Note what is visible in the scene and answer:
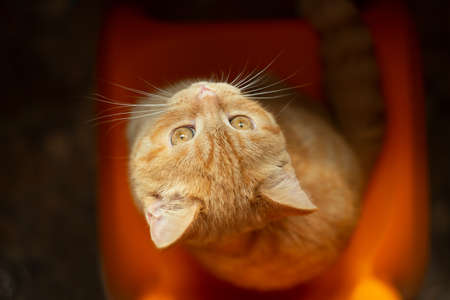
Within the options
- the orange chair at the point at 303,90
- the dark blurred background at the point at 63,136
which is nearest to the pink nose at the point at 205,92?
the orange chair at the point at 303,90

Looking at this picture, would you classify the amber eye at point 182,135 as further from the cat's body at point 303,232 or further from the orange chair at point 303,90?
the orange chair at point 303,90

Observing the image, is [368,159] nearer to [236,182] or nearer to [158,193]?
[236,182]

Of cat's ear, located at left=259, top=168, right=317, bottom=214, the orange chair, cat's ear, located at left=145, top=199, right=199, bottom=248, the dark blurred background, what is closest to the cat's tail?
the orange chair

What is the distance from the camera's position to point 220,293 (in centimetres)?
149

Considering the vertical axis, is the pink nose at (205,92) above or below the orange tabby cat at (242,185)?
above

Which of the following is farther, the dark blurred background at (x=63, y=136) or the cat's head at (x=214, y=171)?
the dark blurred background at (x=63, y=136)

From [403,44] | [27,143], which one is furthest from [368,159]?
[27,143]

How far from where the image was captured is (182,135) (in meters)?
1.13

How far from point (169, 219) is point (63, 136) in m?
1.32

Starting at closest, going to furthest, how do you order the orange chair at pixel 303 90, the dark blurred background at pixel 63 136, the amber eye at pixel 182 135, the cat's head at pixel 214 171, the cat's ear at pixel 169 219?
the cat's ear at pixel 169 219 < the cat's head at pixel 214 171 < the amber eye at pixel 182 135 < the orange chair at pixel 303 90 < the dark blurred background at pixel 63 136

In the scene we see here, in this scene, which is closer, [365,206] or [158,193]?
[158,193]

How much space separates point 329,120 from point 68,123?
1191 millimetres

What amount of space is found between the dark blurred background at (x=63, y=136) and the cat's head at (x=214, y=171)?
3.27ft

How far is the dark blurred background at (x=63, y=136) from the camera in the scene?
6.50 ft
